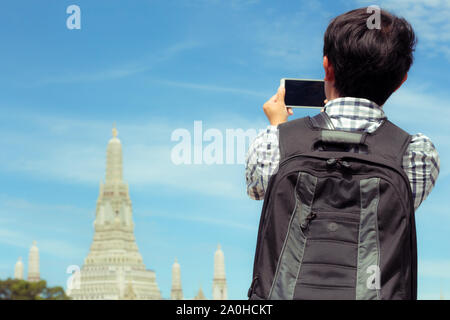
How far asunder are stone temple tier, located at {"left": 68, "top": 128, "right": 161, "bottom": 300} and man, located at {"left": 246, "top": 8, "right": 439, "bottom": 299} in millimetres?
118523

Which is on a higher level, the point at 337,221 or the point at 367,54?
the point at 367,54

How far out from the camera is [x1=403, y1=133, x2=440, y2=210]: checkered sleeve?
11.6 feet

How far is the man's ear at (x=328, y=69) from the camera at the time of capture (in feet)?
12.2

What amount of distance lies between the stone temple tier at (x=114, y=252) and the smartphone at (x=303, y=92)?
118053 millimetres

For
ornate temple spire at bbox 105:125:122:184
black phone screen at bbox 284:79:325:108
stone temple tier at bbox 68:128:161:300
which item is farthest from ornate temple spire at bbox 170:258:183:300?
black phone screen at bbox 284:79:325:108

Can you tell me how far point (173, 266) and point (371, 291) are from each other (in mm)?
128936

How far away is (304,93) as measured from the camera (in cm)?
416

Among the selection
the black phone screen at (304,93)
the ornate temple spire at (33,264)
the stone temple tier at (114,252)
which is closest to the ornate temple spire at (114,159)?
the stone temple tier at (114,252)

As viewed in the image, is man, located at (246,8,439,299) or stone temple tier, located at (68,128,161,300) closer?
man, located at (246,8,439,299)

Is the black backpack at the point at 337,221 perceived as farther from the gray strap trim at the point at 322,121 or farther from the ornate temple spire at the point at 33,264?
the ornate temple spire at the point at 33,264

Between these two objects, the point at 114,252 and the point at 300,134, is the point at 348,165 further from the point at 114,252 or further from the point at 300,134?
the point at 114,252

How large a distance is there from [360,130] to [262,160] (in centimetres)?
44

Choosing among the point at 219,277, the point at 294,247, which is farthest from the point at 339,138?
the point at 219,277

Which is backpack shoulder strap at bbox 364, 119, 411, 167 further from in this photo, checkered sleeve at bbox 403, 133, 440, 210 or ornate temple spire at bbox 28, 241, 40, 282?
ornate temple spire at bbox 28, 241, 40, 282
